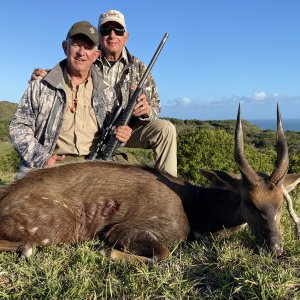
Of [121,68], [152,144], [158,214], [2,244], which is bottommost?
[2,244]

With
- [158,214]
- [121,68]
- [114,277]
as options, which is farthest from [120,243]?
[121,68]

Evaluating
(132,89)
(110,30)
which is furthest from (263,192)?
(110,30)

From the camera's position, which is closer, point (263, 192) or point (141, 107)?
point (263, 192)

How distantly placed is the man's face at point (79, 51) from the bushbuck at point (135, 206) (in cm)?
170

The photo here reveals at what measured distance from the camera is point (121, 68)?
8.17 metres

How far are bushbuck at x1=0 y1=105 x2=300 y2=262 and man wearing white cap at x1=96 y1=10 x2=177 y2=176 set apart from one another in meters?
1.69

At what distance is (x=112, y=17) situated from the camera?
7828mm

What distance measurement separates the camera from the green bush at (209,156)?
11852mm

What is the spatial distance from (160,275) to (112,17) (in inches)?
207

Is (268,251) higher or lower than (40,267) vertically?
higher

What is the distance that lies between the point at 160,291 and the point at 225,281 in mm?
576

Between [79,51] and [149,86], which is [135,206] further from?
[149,86]

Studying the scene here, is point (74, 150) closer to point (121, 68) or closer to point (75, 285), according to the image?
point (121, 68)

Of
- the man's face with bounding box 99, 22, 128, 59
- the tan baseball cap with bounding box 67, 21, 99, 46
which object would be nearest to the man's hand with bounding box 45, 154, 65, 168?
the tan baseball cap with bounding box 67, 21, 99, 46
